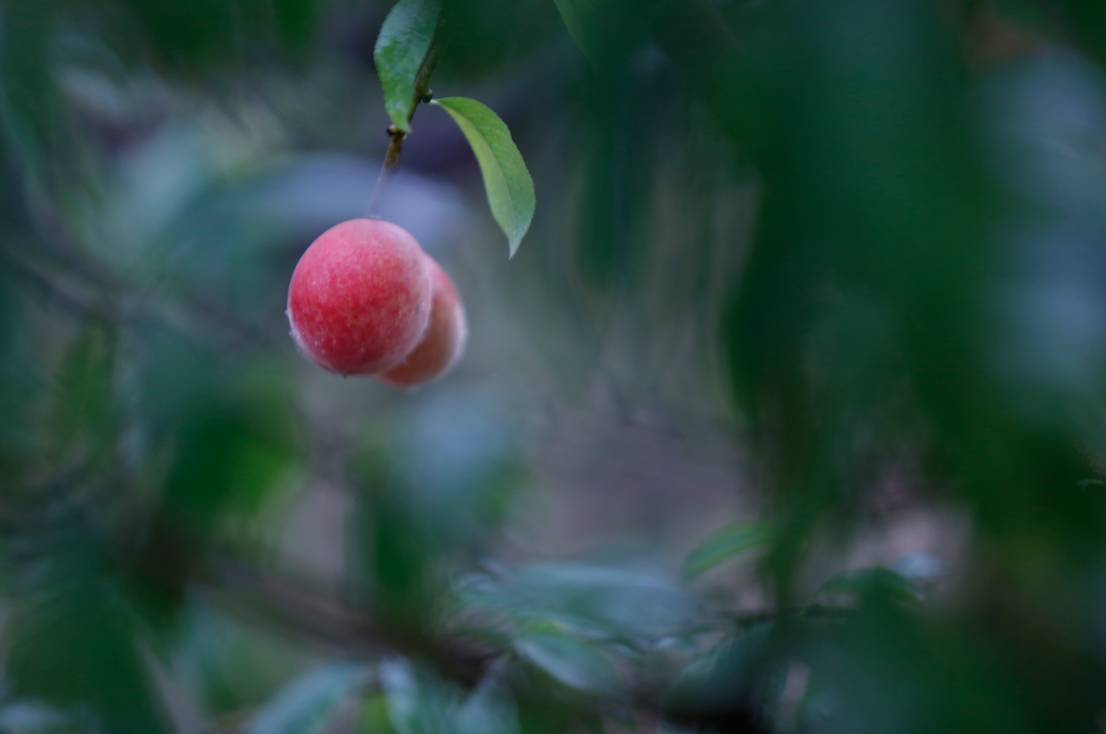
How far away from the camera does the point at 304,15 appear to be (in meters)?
0.55

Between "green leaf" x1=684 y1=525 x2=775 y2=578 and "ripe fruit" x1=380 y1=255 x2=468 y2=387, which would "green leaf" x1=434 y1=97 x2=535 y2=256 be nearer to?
"ripe fruit" x1=380 y1=255 x2=468 y2=387

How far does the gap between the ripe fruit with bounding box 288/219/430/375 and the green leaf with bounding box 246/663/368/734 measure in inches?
12.1

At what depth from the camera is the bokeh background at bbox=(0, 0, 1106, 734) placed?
0.91 ft

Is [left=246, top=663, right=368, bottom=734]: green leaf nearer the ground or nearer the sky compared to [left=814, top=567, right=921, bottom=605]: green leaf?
nearer the ground

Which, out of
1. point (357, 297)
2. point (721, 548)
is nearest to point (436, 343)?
point (357, 297)

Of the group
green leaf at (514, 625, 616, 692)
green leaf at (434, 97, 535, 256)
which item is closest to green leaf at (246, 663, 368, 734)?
green leaf at (514, 625, 616, 692)

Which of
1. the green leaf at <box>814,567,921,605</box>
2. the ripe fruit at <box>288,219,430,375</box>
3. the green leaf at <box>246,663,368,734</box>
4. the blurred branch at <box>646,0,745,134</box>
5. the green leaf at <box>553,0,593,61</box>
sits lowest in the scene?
the green leaf at <box>246,663,368,734</box>

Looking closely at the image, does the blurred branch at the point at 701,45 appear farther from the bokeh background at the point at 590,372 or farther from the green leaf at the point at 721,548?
the green leaf at the point at 721,548

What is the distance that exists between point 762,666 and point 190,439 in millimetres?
682

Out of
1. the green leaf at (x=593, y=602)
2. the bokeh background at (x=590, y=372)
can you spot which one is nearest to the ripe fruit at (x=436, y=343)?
the bokeh background at (x=590, y=372)

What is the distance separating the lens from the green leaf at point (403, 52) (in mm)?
372

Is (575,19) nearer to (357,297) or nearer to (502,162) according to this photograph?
(502,162)

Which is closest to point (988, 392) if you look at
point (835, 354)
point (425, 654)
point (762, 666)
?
point (835, 354)

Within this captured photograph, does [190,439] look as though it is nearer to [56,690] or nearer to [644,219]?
[56,690]
